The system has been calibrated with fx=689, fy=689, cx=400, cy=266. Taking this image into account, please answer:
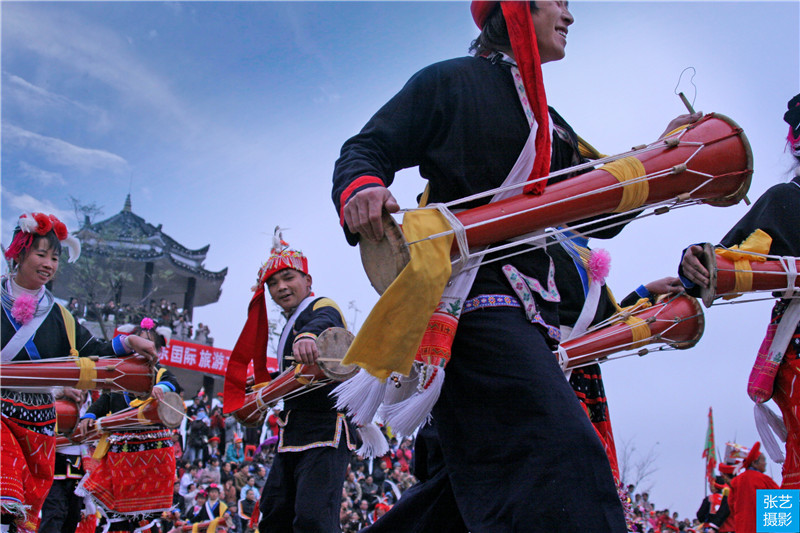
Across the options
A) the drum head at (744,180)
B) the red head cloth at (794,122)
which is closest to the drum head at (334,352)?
the drum head at (744,180)

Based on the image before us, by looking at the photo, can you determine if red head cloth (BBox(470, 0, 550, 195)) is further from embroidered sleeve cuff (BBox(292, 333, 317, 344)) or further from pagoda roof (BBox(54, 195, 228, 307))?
pagoda roof (BBox(54, 195, 228, 307))

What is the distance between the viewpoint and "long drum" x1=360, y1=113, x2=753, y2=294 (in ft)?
6.10

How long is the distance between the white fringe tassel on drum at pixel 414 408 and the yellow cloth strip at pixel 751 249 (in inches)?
70.3

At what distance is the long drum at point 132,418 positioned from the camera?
5.89m

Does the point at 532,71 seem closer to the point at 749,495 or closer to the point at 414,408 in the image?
the point at 414,408

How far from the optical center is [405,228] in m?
1.83

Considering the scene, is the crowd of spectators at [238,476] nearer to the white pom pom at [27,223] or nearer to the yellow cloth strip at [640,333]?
Answer: the white pom pom at [27,223]

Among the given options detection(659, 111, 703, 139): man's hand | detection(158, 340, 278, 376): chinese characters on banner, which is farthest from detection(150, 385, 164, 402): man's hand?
detection(158, 340, 278, 376): chinese characters on banner

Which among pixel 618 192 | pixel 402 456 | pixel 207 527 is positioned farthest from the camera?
pixel 402 456

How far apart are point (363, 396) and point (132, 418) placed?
472 centimetres

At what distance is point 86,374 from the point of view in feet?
15.1

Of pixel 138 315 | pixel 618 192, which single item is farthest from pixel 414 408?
pixel 138 315

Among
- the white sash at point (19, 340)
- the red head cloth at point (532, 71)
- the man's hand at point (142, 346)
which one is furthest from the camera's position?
the man's hand at point (142, 346)

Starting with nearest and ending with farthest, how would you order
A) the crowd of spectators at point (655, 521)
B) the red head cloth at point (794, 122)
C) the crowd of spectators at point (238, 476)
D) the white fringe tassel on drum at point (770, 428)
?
1. the white fringe tassel on drum at point (770, 428)
2. the red head cloth at point (794, 122)
3. the crowd of spectators at point (238, 476)
4. the crowd of spectators at point (655, 521)
